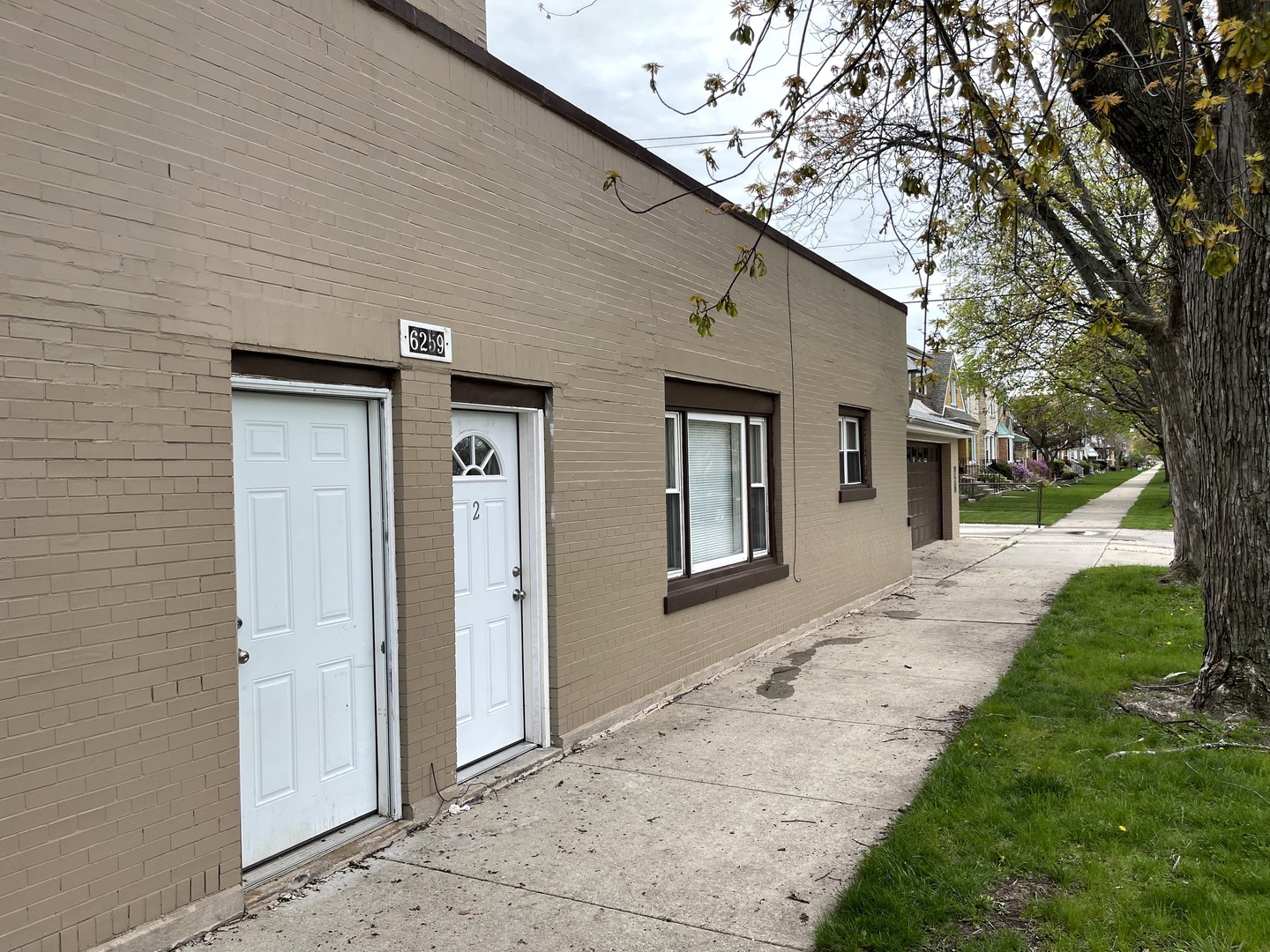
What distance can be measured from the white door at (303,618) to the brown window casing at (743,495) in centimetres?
332

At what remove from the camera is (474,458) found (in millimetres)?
5930

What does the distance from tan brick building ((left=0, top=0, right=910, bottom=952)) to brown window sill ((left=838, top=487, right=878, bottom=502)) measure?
4608mm

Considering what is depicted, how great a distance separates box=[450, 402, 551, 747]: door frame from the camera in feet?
20.6

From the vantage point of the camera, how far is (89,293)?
3555 millimetres

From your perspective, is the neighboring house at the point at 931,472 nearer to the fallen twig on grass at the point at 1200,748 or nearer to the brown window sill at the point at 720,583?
the brown window sill at the point at 720,583

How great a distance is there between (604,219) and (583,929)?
4.91m

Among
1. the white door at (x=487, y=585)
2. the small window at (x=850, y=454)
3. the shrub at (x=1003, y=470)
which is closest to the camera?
the white door at (x=487, y=585)

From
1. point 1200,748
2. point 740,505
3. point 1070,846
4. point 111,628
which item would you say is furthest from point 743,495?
point 111,628

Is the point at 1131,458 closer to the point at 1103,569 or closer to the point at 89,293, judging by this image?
the point at 1103,569

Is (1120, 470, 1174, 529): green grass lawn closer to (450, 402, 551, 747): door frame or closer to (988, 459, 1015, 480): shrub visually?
(988, 459, 1015, 480): shrub

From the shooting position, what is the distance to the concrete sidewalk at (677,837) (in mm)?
3936

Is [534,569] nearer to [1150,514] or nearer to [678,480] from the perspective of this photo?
[678,480]

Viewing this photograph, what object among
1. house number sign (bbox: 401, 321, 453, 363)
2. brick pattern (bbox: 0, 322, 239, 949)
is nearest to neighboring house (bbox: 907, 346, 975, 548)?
house number sign (bbox: 401, 321, 453, 363)

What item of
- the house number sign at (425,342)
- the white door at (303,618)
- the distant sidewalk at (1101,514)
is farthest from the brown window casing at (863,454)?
the distant sidewalk at (1101,514)
